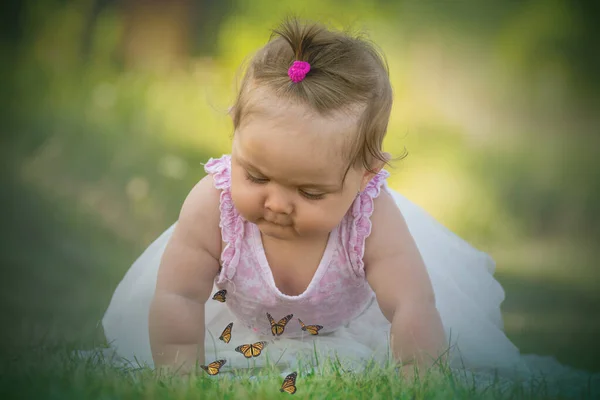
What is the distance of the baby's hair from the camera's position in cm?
175

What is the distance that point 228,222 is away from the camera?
2.05m

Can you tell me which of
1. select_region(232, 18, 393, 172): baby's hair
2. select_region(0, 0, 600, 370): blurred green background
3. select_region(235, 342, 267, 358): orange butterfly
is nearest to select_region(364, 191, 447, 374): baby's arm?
select_region(232, 18, 393, 172): baby's hair

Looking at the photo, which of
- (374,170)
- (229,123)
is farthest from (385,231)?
(229,123)

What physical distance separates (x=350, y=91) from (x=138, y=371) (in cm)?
78

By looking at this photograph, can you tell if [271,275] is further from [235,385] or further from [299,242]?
[235,385]

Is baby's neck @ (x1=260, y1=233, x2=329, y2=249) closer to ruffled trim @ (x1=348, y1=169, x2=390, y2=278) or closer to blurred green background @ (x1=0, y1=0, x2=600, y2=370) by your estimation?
ruffled trim @ (x1=348, y1=169, x2=390, y2=278)

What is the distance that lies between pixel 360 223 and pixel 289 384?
1.90ft

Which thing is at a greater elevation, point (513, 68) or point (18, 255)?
point (513, 68)

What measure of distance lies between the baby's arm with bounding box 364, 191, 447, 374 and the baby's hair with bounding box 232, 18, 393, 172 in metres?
0.21

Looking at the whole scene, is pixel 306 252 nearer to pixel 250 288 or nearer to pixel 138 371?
pixel 250 288

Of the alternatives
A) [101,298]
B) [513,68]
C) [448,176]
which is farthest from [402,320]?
[513,68]

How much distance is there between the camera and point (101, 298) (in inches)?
127

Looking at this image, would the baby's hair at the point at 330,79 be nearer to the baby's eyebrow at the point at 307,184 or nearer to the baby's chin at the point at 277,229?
the baby's eyebrow at the point at 307,184

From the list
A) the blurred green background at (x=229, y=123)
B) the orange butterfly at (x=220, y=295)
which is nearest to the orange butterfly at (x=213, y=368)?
the orange butterfly at (x=220, y=295)
